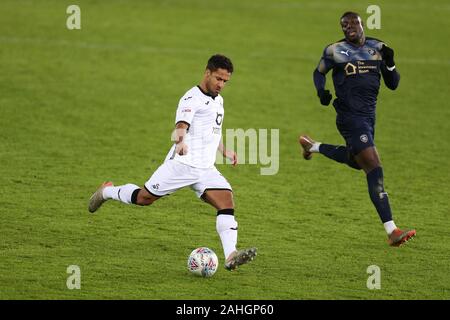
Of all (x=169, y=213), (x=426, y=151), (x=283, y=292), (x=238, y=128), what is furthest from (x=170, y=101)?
(x=283, y=292)

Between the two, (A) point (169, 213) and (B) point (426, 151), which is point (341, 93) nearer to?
(A) point (169, 213)

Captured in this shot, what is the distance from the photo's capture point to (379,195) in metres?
11.6

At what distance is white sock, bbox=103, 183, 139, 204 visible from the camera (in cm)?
1153

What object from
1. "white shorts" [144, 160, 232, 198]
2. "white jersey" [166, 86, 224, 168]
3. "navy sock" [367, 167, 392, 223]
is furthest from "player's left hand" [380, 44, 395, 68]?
"white shorts" [144, 160, 232, 198]

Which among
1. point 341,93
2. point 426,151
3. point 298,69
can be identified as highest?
point 298,69

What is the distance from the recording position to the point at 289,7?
3006 cm

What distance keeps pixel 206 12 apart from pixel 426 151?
1212 centimetres

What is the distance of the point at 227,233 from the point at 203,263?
44 cm

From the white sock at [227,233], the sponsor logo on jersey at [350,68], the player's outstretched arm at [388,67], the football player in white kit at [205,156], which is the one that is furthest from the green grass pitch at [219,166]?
the sponsor logo on jersey at [350,68]

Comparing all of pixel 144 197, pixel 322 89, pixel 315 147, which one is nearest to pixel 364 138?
pixel 322 89

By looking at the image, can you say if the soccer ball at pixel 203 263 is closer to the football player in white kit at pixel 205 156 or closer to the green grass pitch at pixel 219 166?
the green grass pitch at pixel 219 166

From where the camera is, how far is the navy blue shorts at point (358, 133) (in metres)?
11.8

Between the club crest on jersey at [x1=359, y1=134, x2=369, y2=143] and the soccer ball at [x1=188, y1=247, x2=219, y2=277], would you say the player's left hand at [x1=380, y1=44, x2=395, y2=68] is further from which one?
the soccer ball at [x1=188, y1=247, x2=219, y2=277]

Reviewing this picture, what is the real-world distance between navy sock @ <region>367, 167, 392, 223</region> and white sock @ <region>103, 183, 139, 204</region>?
2955 mm
